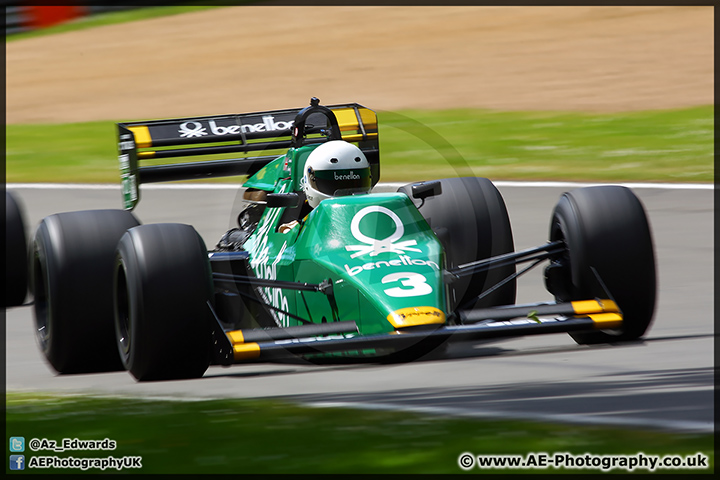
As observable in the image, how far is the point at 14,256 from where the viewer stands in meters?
10.4

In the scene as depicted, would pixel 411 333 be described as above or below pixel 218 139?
below

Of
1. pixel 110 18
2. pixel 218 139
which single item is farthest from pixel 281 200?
pixel 110 18

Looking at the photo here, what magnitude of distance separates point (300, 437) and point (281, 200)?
7.48 ft

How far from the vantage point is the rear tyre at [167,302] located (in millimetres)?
7004

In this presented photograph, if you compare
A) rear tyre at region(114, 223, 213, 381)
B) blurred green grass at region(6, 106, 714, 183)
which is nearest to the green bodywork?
rear tyre at region(114, 223, 213, 381)

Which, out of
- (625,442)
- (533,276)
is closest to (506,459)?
(625,442)

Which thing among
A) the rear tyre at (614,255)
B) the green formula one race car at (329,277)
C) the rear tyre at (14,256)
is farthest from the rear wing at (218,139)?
the rear tyre at (614,255)

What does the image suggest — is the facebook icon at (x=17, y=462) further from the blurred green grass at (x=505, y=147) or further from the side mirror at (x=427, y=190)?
the blurred green grass at (x=505, y=147)

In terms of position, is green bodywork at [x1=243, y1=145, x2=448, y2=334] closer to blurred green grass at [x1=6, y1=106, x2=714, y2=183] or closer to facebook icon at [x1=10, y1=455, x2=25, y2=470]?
facebook icon at [x1=10, y1=455, x2=25, y2=470]

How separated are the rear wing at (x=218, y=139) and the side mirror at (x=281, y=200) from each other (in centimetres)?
126

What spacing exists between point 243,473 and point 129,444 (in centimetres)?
82

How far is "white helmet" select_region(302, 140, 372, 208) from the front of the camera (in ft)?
26.5

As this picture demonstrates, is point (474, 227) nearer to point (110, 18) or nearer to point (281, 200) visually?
point (281, 200)

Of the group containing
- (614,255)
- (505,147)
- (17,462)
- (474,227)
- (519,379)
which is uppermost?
(505,147)
